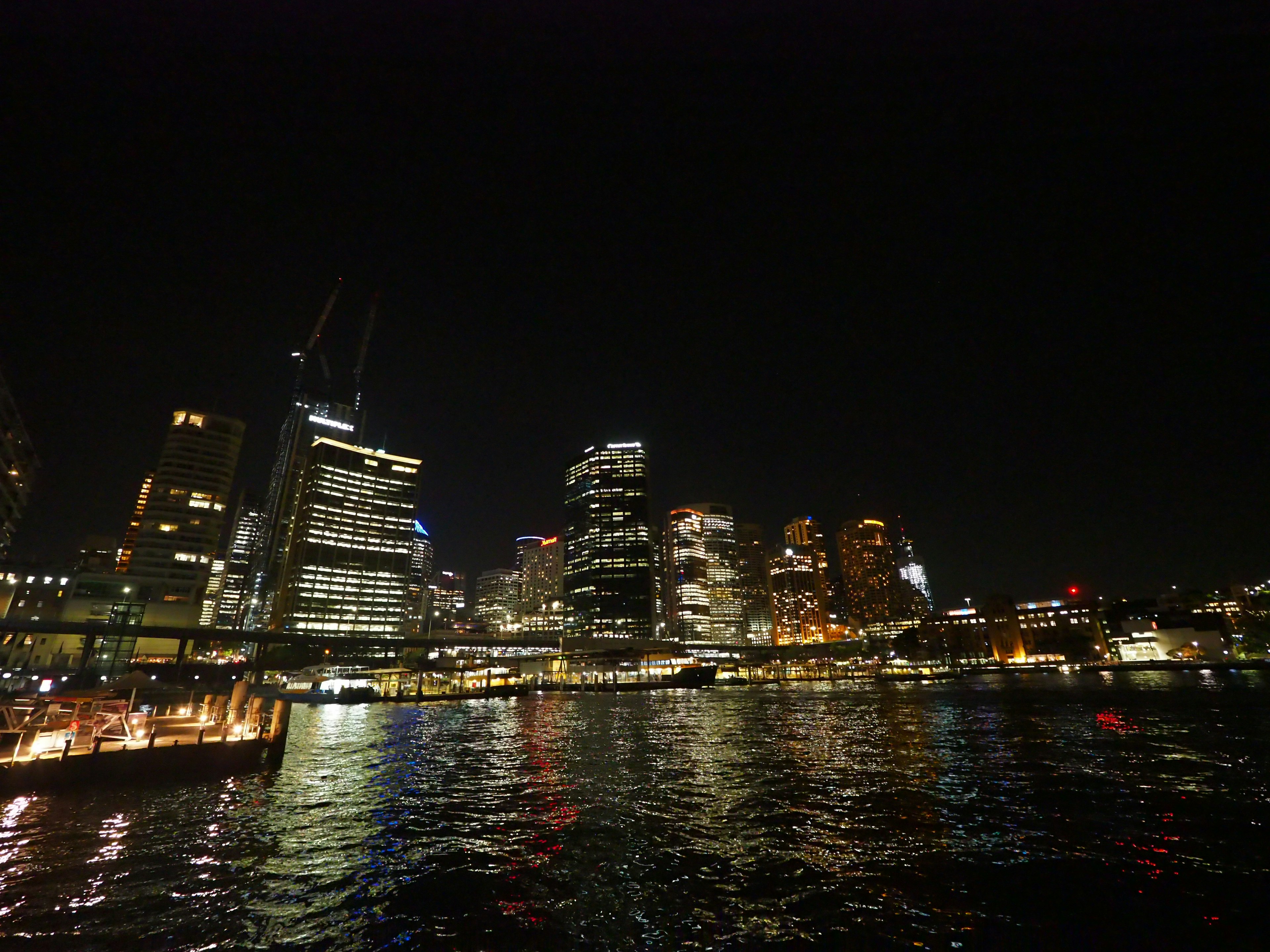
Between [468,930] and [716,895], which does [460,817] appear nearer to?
[468,930]

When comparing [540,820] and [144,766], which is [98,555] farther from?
[540,820]

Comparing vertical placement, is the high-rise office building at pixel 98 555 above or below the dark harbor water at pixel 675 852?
above

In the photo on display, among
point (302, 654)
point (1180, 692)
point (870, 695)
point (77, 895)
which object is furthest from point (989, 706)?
point (302, 654)

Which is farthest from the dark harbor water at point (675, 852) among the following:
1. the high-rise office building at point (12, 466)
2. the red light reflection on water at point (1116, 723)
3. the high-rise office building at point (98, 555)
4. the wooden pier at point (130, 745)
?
the high-rise office building at point (98, 555)

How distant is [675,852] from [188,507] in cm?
18240

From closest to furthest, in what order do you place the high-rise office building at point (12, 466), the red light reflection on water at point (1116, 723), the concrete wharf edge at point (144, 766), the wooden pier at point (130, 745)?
the concrete wharf edge at point (144, 766), the wooden pier at point (130, 745), the red light reflection on water at point (1116, 723), the high-rise office building at point (12, 466)

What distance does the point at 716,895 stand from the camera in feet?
42.6

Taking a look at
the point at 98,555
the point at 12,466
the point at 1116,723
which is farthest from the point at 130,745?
the point at 98,555

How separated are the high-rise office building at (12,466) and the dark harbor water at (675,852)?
112m

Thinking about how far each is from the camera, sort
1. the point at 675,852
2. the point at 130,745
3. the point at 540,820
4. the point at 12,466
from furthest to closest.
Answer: the point at 12,466, the point at 130,745, the point at 540,820, the point at 675,852

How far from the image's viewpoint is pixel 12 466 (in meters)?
103

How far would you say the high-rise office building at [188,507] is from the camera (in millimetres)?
145000

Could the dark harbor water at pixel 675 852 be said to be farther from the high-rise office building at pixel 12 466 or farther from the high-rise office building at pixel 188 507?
the high-rise office building at pixel 188 507

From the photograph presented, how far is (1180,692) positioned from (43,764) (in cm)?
11777
